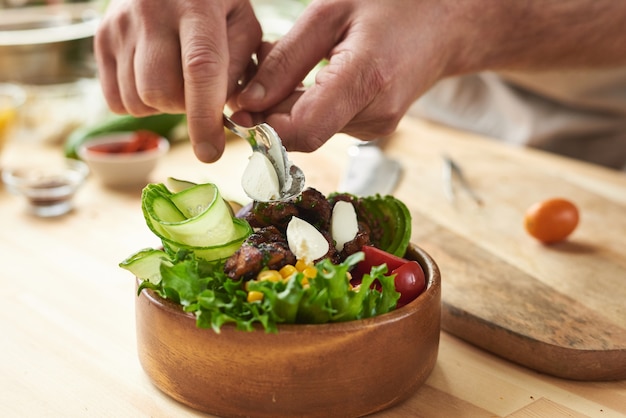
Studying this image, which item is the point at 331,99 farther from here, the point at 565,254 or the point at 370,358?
the point at 565,254

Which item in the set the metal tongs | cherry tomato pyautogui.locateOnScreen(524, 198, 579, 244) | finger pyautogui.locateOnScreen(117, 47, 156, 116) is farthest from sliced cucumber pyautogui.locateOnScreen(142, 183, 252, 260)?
the metal tongs

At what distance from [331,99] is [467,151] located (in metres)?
1.57

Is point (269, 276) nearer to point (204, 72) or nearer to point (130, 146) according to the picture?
point (204, 72)

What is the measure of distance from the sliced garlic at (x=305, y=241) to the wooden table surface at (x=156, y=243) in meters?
0.37

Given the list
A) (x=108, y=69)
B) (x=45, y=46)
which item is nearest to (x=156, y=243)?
(x=108, y=69)

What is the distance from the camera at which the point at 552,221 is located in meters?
2.47

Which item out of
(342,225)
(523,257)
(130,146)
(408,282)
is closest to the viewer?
(408,282)

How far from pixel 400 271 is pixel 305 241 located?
216 millimetres

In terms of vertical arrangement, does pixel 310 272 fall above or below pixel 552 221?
above

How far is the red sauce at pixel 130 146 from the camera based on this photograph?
316cm

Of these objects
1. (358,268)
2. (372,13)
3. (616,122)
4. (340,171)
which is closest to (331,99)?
(372,13)

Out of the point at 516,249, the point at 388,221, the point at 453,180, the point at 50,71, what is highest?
the point at 388,221

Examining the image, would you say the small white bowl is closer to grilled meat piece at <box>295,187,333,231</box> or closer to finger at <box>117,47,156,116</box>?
finger at <box>117,47,156,116</box>

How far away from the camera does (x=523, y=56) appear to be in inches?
106
